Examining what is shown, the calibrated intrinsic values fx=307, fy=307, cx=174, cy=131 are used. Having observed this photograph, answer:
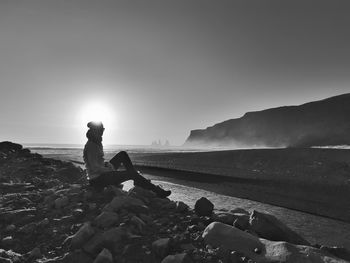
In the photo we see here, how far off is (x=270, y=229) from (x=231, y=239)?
5.31 ft

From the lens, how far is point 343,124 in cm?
11056

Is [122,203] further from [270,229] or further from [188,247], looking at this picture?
[270,229]

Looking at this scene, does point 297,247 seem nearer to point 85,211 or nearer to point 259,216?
point 259,216

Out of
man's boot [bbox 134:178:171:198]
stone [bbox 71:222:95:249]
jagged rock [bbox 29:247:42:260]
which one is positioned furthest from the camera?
man's boot [bbox 134:178:171:198]

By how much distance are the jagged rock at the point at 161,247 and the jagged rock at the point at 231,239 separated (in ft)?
3.10

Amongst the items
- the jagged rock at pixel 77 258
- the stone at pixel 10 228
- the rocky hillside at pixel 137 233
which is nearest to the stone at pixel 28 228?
the rocky hillside at pixel 137 233

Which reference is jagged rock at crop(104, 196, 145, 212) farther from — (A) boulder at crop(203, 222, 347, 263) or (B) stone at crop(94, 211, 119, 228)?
(A) boulder at crop(203, 222, 347, 263)

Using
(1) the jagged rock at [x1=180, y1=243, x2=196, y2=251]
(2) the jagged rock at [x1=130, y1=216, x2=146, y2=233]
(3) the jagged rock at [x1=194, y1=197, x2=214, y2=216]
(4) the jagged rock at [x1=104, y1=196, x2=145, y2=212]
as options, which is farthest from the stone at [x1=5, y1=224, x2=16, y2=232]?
(3) the jagged rock at [x1=194, y1=197, x2=214, y2=216]

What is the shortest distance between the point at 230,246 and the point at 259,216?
1722mm

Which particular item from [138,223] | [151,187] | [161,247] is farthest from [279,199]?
[161,247]

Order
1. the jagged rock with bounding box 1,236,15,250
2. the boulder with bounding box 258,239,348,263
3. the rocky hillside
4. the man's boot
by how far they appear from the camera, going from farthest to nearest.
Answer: the man's boot < the jagged rock with bounding box 1,236,15,250 < the rocky hillside < the boulder with bounding box 258,239,348,263

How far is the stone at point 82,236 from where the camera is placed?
24.1 feet

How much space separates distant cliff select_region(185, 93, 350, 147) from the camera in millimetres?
112812

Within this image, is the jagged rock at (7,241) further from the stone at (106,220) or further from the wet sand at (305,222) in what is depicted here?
the wet sand at (305,222)
